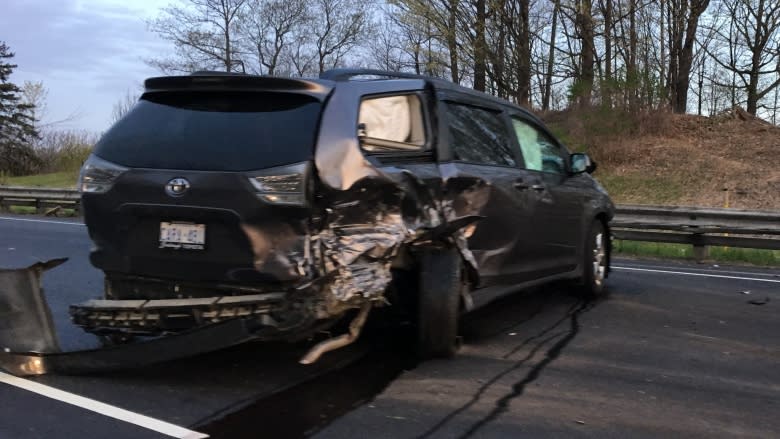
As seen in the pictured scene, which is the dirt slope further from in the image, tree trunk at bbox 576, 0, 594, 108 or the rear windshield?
the rear windshield

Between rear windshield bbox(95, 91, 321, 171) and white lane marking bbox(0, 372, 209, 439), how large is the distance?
4.54 feet

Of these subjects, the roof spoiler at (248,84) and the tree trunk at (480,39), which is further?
the tree trunk at (480,39)

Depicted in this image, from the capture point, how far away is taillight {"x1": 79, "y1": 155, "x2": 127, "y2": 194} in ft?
13.7

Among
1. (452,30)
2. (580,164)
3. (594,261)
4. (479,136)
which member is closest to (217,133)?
(479,136)

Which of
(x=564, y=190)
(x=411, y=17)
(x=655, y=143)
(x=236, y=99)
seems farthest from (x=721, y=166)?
(x=236, y=99)

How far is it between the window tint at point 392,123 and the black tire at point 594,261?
2.79 m

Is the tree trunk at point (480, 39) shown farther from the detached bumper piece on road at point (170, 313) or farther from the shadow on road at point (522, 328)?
the detached bumper piece on road at point (170, 313)

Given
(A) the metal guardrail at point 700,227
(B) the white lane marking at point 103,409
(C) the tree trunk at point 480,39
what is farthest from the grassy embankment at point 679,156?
(B) the white lane marking at point 103,409

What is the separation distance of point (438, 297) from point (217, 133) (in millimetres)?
1729

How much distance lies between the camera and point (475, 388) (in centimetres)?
427

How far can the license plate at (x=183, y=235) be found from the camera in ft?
13.1

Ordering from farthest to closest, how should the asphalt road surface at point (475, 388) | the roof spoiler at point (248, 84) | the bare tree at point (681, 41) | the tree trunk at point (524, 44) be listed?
the tree trunk at point (524, 44) < the bare tree at point (681, 41) < the roof spoiler at point (248, 84) < the asphalt road surface at point (475, 388)

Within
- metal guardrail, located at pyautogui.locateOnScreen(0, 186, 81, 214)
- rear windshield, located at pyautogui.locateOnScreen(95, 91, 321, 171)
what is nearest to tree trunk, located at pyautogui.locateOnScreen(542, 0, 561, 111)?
metal guardrail, located at pyautogui.locateOnScreen(0, 186, 81, 214)

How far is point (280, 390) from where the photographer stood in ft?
13.8
